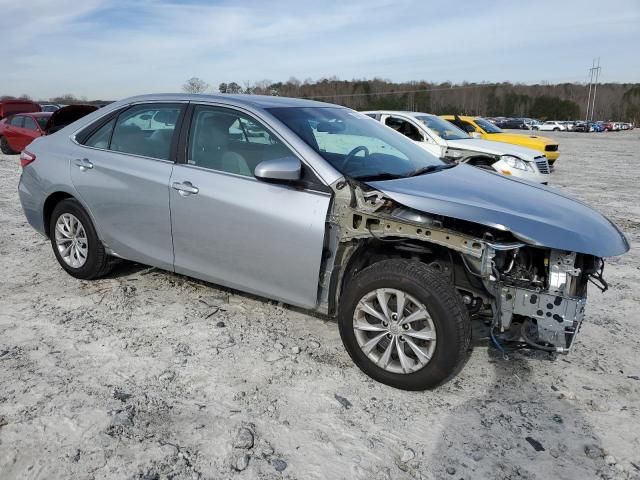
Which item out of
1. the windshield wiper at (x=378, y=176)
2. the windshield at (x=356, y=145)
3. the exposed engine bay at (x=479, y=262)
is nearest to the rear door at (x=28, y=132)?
the windshield at (x=356, y=145)

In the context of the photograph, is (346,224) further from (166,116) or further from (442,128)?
(442,128)

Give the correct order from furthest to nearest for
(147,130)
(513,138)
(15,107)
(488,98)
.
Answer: (488,98) < (15,107) < (513,138) < (147,130)

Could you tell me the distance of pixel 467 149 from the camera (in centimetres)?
1005

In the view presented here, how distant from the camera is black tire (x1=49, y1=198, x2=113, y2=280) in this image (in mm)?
4500

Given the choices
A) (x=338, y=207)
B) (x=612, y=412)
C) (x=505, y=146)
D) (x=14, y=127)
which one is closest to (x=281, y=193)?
(x=338, y=207)

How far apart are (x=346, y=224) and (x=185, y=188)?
1.31 m

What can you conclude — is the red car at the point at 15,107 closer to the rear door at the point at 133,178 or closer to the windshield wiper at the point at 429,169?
the rear door at the point at 133,178

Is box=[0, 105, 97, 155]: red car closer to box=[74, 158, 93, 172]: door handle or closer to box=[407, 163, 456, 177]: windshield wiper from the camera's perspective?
box=[74, 158, 93, 172]: door handle

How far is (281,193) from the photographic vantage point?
3.40m

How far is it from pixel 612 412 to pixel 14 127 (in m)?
17.5

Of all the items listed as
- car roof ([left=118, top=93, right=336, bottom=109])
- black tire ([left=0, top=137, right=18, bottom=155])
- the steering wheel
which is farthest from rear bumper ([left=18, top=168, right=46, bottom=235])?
black tire ([left=0, top=137, right=18, bottom=155])

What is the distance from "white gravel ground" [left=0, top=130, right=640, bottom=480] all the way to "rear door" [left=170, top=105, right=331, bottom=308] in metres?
0.49

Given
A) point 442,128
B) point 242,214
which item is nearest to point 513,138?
point 442,128

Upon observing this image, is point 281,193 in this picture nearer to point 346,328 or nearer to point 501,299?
point 346,328
